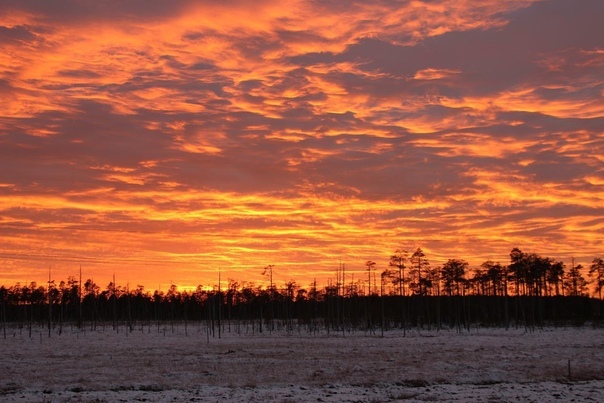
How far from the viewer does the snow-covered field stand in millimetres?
28938

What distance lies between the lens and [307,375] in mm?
37000

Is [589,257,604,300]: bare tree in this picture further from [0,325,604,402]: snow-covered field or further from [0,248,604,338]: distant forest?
[0,325,604,402]: snow-covered field

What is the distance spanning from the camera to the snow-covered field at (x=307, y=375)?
94.9 ft

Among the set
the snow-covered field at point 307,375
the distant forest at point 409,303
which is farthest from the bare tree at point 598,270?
the snow-covered field at point 307,375

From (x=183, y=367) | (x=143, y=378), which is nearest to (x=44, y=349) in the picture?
(x=183, y=367)

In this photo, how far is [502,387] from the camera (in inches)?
1248

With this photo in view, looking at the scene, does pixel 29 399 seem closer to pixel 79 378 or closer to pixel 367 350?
pixel 79 378

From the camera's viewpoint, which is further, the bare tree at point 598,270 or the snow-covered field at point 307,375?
the bare tree at point 598,270

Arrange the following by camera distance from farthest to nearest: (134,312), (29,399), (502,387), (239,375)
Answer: (134,312) → (239,375) → (502,387) → (29,399)

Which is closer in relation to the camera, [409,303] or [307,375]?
[307,375]

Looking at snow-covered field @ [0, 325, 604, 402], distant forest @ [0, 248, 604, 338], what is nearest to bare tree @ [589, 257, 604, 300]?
distant forest @ [0, 248, 604, 338]

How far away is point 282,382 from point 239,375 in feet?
13.2

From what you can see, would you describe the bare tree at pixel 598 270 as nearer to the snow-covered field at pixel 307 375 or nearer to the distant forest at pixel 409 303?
the distant forest at pixel 409 303

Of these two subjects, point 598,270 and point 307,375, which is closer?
point 307,375
